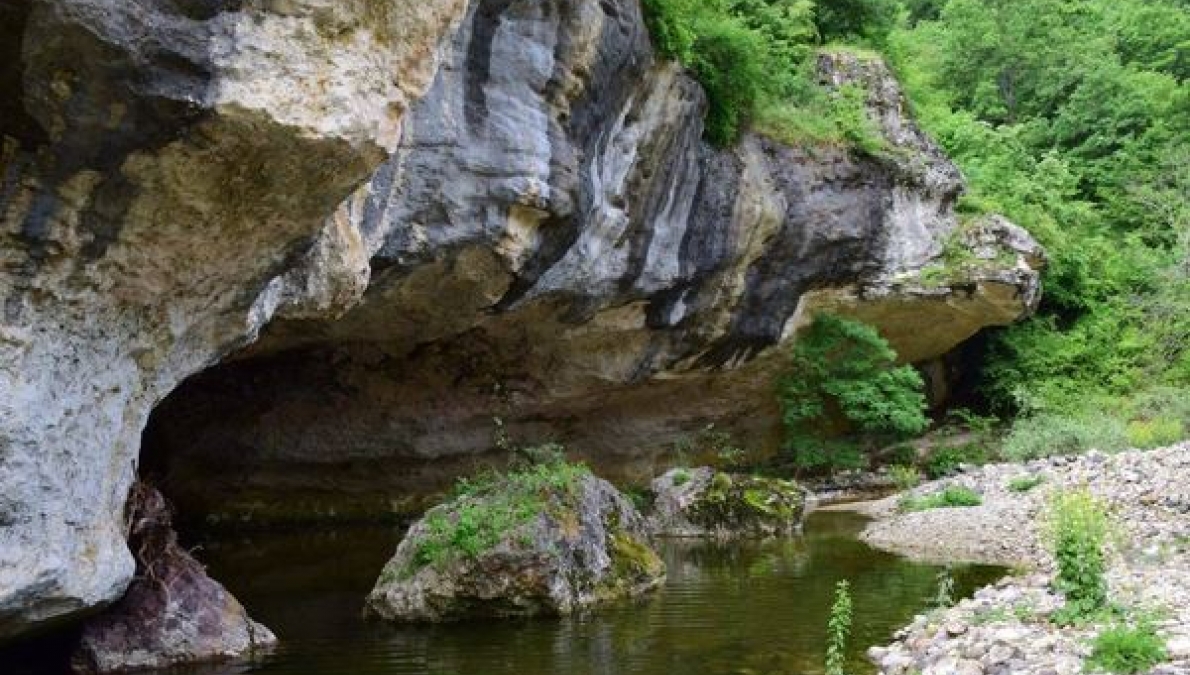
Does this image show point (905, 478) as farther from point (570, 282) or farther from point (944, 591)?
point (944, 591)

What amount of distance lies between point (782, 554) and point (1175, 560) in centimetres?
495

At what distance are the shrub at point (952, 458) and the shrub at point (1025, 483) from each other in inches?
170

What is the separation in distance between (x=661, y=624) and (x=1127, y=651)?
171 inches

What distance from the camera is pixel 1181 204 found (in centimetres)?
2989

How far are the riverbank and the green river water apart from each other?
0.59 meters

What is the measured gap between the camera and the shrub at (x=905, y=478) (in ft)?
70.5

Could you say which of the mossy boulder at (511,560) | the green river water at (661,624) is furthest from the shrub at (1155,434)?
the mossy boulder at (511,560)

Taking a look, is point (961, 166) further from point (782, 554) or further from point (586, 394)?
point (782, 554)

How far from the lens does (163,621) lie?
9367 mm

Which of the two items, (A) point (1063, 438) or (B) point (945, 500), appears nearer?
(B) point (945, 500)

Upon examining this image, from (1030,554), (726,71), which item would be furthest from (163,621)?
(726,71)

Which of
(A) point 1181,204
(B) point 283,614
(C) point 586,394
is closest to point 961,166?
(A) point 1181,204

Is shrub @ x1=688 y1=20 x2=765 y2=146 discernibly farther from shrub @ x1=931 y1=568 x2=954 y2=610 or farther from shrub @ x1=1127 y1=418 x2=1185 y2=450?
shrub @ x1=1127 y1=418 x2=1185 y2=450

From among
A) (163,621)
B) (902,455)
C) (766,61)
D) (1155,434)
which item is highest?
(766,61)
